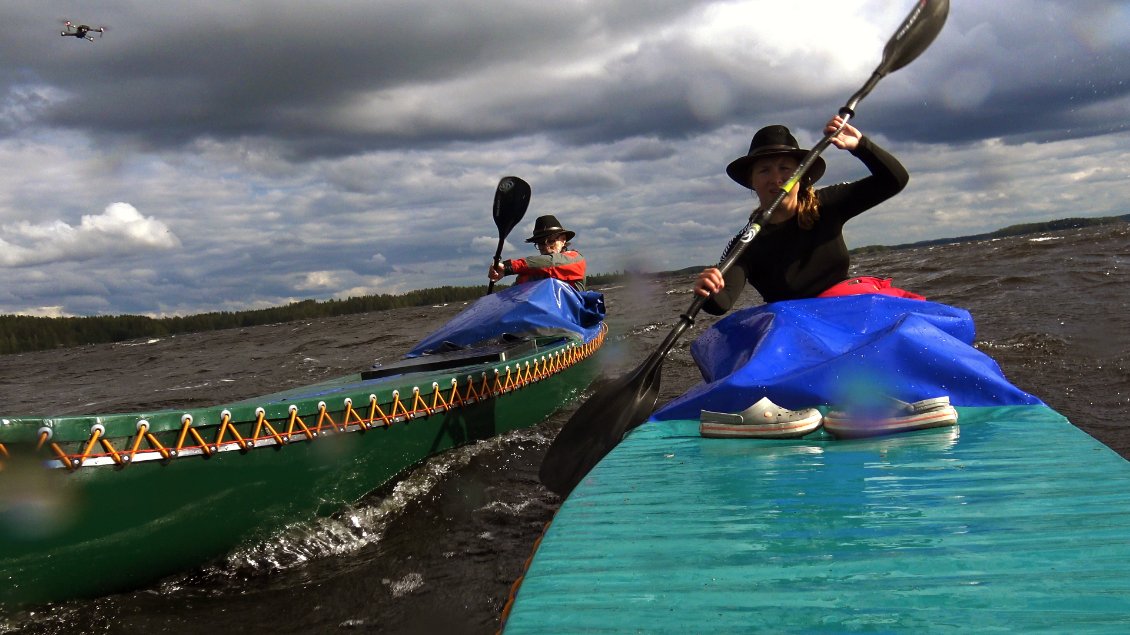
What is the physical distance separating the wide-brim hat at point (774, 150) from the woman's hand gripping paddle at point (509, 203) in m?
7.60

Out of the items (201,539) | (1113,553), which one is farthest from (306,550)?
(1113,553)

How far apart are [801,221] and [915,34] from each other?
2.10m

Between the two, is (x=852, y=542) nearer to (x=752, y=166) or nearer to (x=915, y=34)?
(x=752, y=166)

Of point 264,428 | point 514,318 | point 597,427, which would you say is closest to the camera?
point 597,427

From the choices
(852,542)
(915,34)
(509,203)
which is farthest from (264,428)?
(509,203)

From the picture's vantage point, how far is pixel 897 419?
Answer: 3.89 m

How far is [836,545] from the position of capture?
2.47m

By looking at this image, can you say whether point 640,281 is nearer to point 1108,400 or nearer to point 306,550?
point 1108,400

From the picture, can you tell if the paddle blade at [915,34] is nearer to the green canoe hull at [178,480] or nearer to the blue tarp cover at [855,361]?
the blue tarp cover at [855,361]

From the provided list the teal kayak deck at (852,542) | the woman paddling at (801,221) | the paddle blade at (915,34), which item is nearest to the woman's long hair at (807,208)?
the woman paddling at (801,221)

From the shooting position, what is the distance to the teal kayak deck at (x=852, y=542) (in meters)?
2.04

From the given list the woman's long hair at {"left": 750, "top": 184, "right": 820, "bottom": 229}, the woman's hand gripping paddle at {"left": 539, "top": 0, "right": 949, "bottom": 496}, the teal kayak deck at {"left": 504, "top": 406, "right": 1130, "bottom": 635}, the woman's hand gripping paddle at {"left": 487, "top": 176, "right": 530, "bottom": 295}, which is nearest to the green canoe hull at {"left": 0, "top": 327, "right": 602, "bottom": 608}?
the woman's hand gripping paddle at {"left": 539, "top": 0, "right": 949, "bottom": 496}

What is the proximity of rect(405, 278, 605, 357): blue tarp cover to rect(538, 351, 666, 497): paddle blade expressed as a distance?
16.7 feet

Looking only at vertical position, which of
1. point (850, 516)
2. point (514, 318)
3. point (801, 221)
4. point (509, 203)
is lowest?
point (850, 516)
